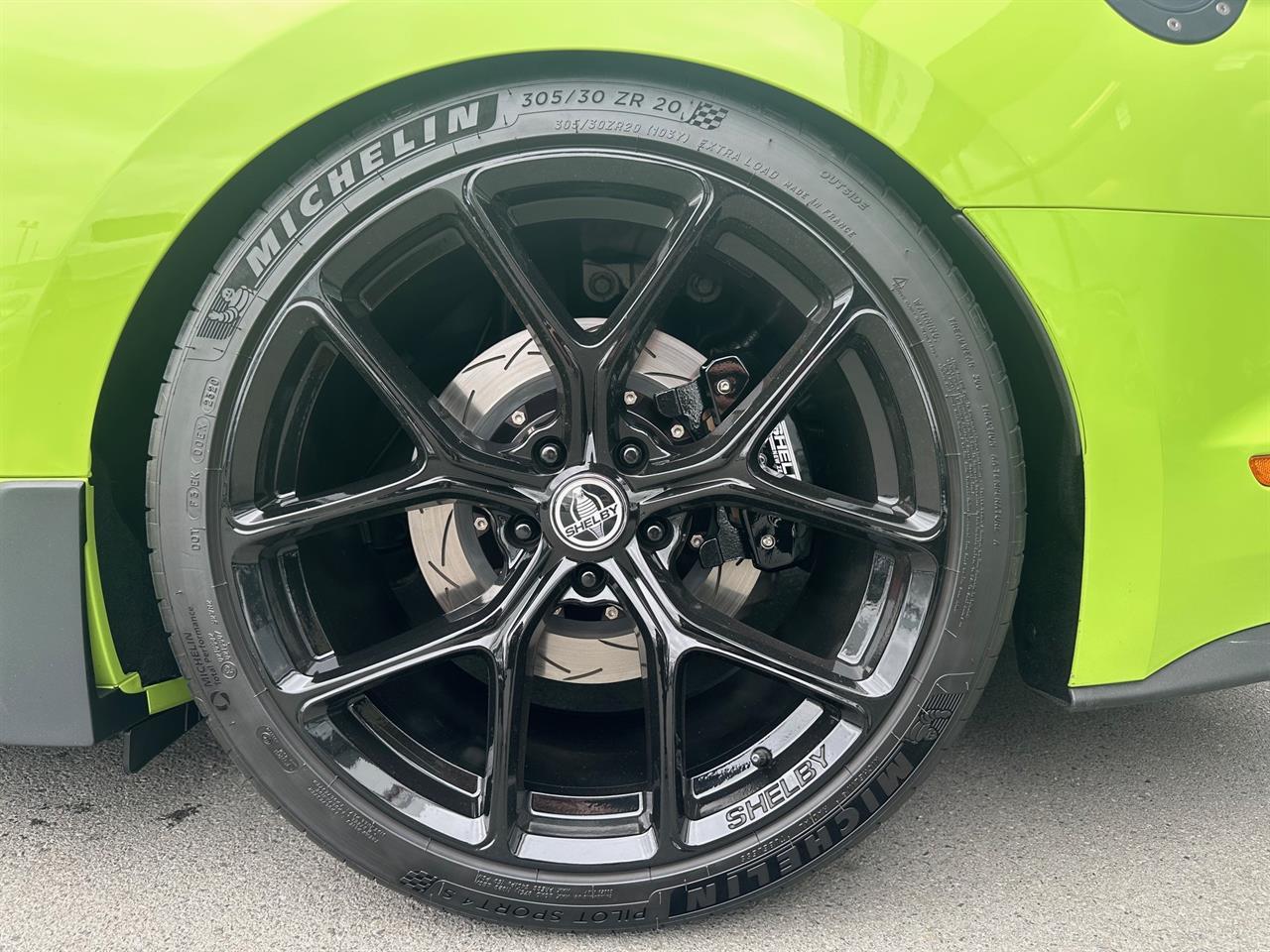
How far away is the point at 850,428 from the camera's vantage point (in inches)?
50.1

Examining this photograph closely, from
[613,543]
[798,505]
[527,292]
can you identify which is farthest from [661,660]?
[527,292]

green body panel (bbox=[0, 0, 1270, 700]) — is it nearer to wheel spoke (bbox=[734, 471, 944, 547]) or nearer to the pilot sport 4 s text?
the pilot sport 4 s text

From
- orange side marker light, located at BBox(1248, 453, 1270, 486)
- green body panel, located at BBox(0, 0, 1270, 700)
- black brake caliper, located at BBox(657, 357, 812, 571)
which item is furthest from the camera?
black brake caliper, located at BBox(657, 357, 812, 571)

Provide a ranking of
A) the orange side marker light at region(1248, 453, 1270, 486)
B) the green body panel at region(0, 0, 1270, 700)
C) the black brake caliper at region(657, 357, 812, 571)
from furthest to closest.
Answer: the black brake caliper at region(657, 357, 812, 571) → the orange side marker light at region(1248, 453, 1270, 486) → the green body panel at region(0, 0, 1270, 700)

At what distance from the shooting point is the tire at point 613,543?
1120 millimetres

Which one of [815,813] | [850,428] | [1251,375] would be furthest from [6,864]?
[1251,375]

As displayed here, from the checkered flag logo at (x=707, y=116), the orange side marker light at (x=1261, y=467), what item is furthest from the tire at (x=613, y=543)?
the orange side marker light at (x=1261, y=467)

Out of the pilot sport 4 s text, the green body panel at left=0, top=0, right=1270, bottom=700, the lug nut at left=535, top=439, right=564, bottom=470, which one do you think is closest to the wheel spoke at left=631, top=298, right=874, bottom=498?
the pilot sport 4 s text

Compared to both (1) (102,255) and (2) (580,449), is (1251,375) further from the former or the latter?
(1) (102,255)

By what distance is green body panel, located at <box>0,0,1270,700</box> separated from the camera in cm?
106

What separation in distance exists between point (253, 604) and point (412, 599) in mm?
473

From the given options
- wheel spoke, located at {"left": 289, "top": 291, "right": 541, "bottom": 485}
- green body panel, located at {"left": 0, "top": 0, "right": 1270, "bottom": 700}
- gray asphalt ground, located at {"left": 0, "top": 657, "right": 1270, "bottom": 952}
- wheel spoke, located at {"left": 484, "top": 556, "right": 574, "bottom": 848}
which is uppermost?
green body panel, located at {"left": 0, "top": 0, "right": 1270, "bottom": 700}

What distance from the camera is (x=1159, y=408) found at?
1134 millimetres

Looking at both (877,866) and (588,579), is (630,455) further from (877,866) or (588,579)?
(877,866)
